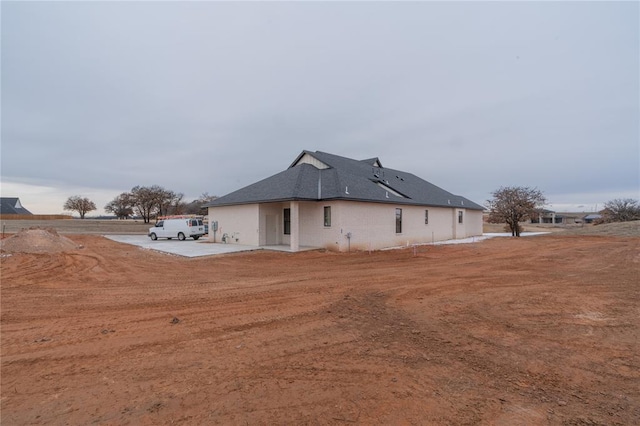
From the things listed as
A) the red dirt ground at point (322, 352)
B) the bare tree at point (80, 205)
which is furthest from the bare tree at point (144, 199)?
the red dirt ground at point (322, 352)

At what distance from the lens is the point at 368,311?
21.3 feet

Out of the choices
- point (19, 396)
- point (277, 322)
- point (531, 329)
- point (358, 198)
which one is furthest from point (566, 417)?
point (358, 198)

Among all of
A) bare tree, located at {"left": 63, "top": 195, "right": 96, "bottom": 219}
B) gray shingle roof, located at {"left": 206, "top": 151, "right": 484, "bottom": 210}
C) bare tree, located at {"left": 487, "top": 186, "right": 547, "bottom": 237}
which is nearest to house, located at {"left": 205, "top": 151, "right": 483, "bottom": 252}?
gray shingle roof, located at {"left": 206, "top": 151, "right": 484, "bottom": 210}

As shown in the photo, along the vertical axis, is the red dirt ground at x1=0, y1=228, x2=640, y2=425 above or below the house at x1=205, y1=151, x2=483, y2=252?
below

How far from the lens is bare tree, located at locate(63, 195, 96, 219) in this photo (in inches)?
3066

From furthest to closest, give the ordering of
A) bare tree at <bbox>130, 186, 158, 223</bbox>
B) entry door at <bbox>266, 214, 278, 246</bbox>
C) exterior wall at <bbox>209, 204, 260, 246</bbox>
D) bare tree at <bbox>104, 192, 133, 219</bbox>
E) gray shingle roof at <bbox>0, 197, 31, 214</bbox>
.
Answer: gray shingle roof at <bbox>0, 197, 31, 214</bbox> → bare tree at <bbox>104, 192, 133, 219</bbox> → bare tree at <bbox>130, 186, 158, 223</bbox> → entry door at <bbox>266, 214, 278, 246</bbox> → exterior wall at <bbox>209, 204, 260, 246</bbox>

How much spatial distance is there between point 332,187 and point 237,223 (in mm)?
7219

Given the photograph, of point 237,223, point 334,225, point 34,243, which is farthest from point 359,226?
point 34,243

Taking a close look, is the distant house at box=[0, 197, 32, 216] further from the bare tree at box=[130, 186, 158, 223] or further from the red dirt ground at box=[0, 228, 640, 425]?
the red dirt ground at box=[0, 228, 640, 425]

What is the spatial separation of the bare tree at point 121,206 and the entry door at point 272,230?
49.8 m

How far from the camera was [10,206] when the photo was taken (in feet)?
237

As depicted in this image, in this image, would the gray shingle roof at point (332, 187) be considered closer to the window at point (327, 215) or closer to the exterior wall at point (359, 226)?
the exterior wall at point (359, 226)

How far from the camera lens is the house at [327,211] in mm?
18375

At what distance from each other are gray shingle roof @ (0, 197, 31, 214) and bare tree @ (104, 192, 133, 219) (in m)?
21.1
